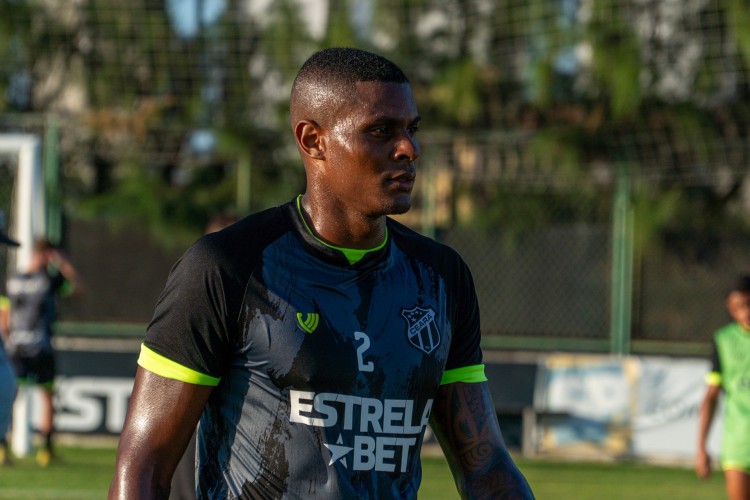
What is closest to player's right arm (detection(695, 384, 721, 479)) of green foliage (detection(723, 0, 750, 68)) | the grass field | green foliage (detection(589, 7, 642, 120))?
the grass field

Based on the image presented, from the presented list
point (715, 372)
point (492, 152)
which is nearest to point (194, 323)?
point (715, 372)

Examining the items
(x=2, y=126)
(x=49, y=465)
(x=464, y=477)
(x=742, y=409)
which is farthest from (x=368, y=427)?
Answer: (x=2, y=126)

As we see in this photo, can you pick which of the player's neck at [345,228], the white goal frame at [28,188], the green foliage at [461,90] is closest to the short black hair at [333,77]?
the player's neck at [345,228]

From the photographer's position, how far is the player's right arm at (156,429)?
3.19 m

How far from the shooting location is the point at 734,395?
31.2 ft

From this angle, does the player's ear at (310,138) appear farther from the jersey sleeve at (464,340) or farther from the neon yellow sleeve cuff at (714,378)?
the neon yellow sleeve cuff at (714,378)

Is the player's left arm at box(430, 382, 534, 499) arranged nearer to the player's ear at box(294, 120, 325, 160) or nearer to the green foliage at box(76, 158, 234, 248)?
the player's ear at box(294, 120, 325, 160)

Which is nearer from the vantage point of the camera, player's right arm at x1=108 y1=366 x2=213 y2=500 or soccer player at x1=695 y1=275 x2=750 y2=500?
player's right arm at x1=108 y1=366 x2=213 y2=500

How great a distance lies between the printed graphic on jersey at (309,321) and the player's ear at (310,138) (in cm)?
40

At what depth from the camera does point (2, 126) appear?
15.1 metres

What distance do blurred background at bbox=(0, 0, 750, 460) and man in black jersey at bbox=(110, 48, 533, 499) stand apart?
10.9 m

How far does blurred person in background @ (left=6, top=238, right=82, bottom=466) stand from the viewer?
13594 millimetres

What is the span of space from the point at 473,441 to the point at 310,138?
2.90ft

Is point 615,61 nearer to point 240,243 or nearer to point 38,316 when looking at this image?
point 38,316
